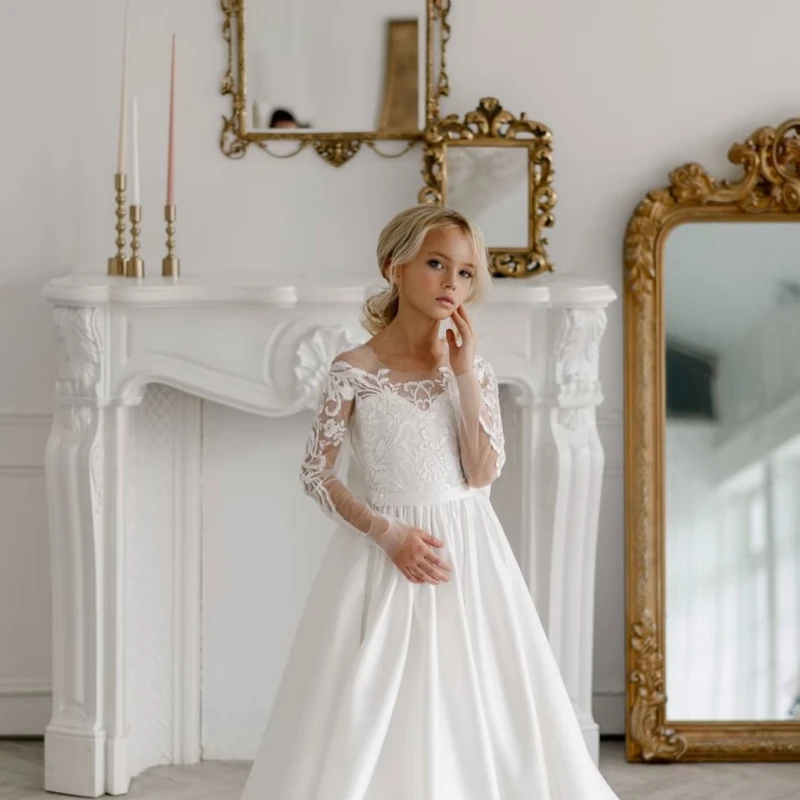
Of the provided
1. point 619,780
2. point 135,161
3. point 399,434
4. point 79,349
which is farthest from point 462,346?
point 619,780

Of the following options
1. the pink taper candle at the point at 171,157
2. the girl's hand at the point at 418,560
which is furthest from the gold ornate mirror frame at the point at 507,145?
the girl's hand at the point at 418,560

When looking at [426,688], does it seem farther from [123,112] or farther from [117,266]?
[123,112]

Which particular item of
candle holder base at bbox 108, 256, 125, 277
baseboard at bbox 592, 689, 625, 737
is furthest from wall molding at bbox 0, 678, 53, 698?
baseboard at bbox 592, 689, 625, 737

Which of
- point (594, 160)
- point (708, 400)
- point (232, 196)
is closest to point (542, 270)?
point (594, 160)

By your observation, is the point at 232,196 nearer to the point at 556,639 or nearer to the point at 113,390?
the point at 113,390

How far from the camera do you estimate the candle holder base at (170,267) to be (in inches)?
144

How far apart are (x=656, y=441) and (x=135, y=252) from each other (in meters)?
1.50

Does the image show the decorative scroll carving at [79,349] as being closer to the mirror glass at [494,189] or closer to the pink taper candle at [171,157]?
the pink taper candle at [171,157]

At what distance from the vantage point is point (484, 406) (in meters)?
2.64

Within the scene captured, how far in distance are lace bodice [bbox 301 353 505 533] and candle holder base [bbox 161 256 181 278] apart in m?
1.12

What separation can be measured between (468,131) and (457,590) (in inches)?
62.3

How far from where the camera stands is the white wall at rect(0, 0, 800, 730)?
150 inches

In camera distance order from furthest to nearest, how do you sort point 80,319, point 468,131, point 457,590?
point 468,131 < point 80,319 < point 457,590

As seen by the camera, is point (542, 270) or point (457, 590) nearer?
point (457, 590)
